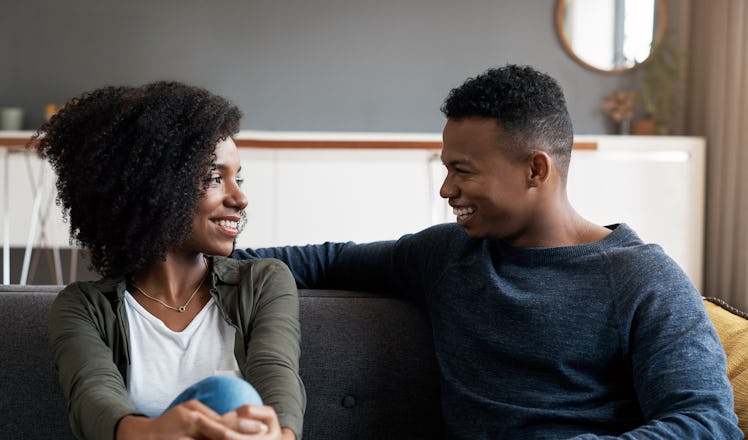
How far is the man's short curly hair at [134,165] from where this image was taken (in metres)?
1.59

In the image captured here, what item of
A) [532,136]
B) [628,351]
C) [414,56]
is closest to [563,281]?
[628,351]

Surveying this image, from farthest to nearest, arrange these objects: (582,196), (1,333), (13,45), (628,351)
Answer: (13,45)
(582,196)
(1,333)
(628,351)

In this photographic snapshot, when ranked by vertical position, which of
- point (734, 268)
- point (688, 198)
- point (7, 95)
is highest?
point (7, 95)

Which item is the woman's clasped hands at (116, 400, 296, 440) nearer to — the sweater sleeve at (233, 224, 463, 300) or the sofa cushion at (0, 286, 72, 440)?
the sofa cushion at (0, 286, 72, 440)

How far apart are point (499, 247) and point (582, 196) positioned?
3.24 metres

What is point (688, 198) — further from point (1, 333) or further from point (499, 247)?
point (1, 333)

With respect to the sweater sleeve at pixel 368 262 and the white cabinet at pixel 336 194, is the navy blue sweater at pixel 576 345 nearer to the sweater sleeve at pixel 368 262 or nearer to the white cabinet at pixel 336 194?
the sweater sleeve at pixel 368 262

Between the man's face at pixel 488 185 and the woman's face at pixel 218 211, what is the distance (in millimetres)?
396

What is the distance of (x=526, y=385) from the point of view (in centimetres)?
157

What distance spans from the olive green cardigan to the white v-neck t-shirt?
24mm

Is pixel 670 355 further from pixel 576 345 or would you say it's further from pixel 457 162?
pixel 457 162

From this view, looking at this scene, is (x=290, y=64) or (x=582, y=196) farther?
(x=290, y=64)

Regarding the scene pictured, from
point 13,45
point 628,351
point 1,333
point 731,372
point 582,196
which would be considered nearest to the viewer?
point 628,351

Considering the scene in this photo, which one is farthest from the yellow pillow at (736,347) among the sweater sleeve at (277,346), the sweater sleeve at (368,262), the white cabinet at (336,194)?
the white cabinet at (336,194)
